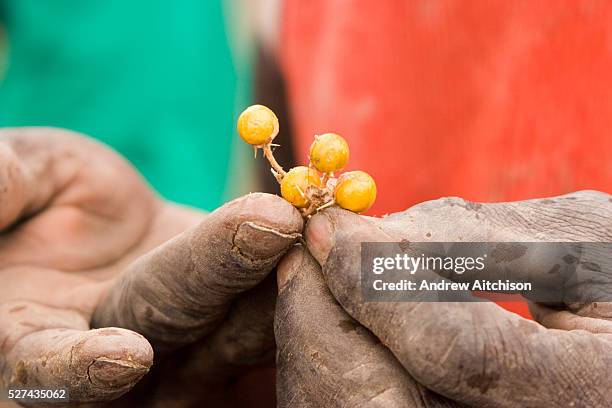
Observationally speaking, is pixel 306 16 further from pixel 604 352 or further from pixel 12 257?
pixel 604 352

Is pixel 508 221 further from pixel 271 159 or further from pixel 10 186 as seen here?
pixel 10 186

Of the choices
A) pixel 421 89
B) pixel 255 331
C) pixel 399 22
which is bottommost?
pixel 255 331

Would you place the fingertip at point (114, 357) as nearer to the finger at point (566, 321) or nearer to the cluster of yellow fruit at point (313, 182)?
the cluster of yellow fruit at point (313, 182)

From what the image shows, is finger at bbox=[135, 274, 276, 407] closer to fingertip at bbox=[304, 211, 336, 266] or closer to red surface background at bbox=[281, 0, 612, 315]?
fingertip at bbox=[304, 211, 336, 266]

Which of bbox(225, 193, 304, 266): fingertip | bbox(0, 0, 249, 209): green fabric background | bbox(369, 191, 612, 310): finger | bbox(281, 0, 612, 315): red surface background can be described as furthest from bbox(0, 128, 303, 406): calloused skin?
bbox(0, 0, 249, 209): green fabric background

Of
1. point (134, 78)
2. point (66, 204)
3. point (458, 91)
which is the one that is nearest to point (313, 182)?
point (66, 204)

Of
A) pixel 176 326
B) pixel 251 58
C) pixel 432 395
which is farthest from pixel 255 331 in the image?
pixel 251 58

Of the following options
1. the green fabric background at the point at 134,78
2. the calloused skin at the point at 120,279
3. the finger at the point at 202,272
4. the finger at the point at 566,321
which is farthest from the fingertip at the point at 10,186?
the green fabric background at the point at 134,78
